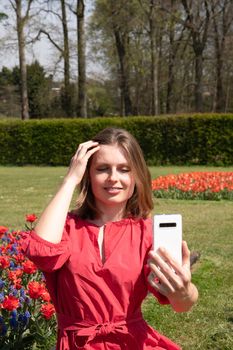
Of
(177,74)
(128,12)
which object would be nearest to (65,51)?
(128,12)

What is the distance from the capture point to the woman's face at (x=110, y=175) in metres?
2.21

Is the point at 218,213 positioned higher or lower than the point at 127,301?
lower

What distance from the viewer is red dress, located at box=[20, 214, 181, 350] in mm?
2025

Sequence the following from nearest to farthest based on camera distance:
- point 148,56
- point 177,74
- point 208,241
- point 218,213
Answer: point 208,241, point 218,213, point 148,56, point 177,74

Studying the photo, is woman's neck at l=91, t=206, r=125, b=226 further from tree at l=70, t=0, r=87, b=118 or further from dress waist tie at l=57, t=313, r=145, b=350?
tree at l=70, t=0, r=87, b=118

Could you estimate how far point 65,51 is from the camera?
30.5 m

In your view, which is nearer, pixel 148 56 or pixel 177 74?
pixel 148 56

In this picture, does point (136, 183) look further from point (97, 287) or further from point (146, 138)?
point (146, 138)

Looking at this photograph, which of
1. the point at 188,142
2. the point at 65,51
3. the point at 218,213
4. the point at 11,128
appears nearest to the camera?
the point at 218,213

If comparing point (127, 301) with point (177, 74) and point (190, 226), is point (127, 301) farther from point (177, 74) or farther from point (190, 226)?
point (177, 74)

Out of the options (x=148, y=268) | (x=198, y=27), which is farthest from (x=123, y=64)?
(x=148, y=268)

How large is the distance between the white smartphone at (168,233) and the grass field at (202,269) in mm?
1968

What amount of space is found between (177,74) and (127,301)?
138 ft

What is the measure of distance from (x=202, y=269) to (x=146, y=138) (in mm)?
16741
